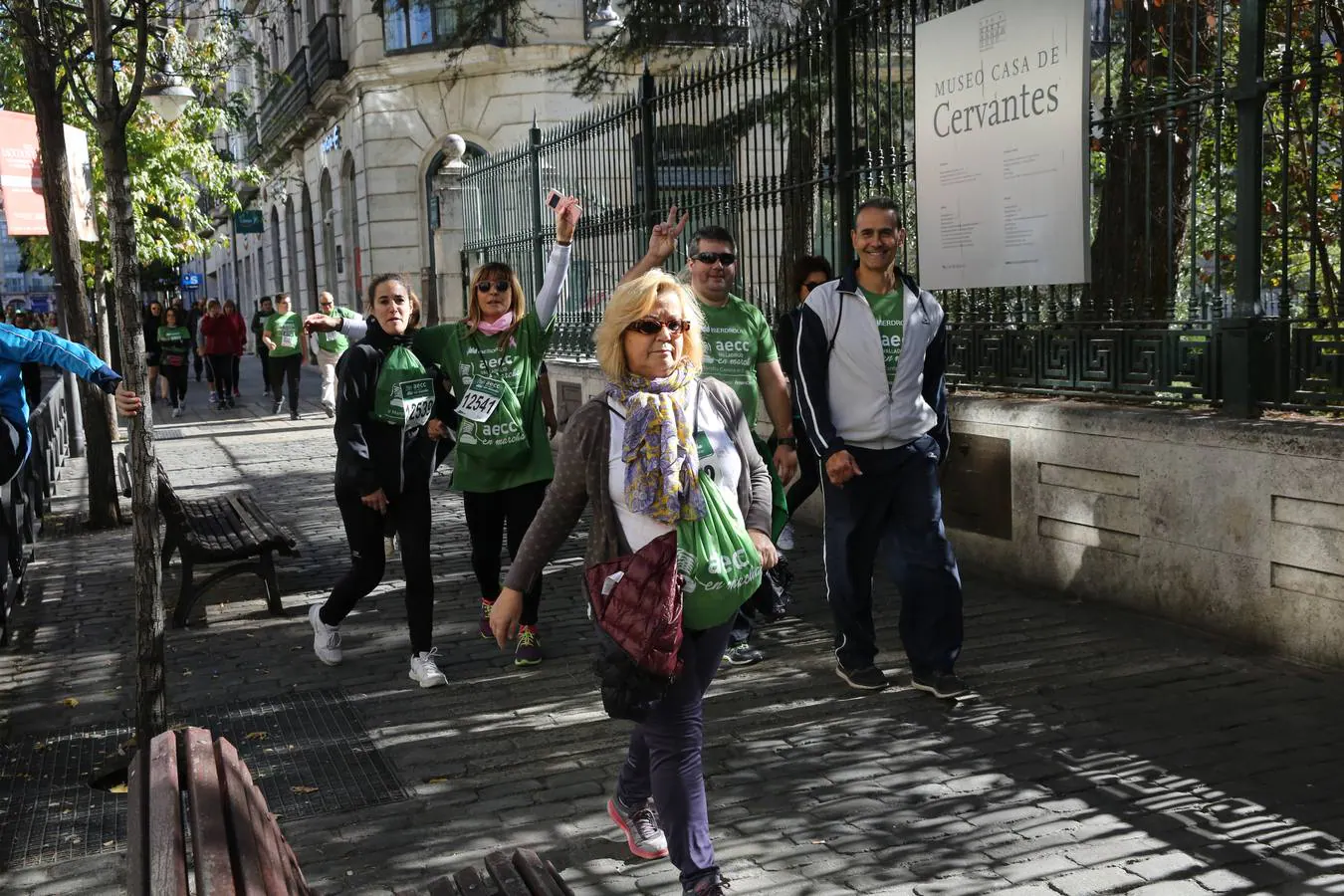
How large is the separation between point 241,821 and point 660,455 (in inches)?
52.8

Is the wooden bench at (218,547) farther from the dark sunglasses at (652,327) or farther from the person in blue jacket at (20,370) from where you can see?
the dark sunglasses at (652,327)

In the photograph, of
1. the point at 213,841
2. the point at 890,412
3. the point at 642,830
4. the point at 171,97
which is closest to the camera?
the point at 213,841

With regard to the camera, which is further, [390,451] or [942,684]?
[390,451]

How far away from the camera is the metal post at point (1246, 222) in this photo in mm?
5801

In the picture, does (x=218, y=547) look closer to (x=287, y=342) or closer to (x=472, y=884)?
(x=472, y=884)

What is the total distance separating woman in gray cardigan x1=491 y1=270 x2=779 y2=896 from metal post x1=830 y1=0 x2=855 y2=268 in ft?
16.3

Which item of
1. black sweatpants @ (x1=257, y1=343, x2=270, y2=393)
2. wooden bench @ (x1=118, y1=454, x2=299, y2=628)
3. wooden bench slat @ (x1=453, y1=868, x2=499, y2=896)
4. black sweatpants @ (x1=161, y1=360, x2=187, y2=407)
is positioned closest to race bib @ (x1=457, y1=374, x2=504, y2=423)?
wooden bench @ (x1=118, y1=454, x2=299, y2=628)

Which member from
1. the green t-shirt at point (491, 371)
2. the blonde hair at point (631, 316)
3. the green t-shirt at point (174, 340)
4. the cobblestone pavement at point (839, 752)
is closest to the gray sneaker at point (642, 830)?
the cobblestone pavement at point (839, 752)

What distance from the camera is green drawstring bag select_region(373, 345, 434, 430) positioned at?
5770mm

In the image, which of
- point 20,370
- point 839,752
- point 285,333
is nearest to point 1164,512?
point 839,752

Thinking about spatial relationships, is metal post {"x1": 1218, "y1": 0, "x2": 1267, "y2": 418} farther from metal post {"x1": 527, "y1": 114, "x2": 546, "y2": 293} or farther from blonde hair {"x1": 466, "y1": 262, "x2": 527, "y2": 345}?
metal post {"x1": 527, "y1": 114, "x2": 546, "y2": 293}

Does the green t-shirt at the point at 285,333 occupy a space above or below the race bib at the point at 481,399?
above

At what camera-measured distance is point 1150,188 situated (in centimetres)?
639

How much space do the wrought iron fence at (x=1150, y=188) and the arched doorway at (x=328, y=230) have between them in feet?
69.5
